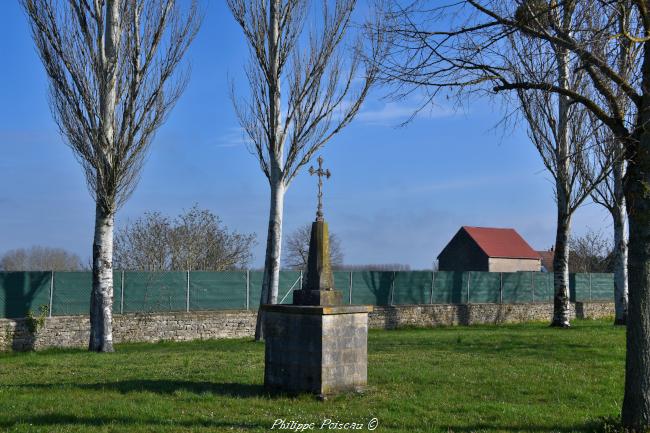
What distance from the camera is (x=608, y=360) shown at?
47.7ft

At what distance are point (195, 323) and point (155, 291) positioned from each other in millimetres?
1650

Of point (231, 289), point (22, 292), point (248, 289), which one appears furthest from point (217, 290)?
point (22, 292)

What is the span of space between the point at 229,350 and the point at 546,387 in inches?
343

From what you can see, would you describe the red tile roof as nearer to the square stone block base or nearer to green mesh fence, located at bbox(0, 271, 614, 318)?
green mesh fence, located at bbox(0, 271, 614, 318)

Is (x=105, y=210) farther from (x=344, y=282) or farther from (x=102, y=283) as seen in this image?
(x=344, y=282)

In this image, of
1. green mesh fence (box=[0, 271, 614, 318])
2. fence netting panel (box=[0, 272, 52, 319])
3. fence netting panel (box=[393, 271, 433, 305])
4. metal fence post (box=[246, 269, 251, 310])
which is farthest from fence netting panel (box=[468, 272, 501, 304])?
fence netting panel (box=[0, 272, 52, 319])

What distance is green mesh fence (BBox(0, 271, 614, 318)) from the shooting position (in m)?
19.7

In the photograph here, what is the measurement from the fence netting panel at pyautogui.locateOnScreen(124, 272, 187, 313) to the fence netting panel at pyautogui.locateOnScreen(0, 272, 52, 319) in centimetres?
255

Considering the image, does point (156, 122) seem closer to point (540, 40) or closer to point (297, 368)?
point (297, 368)

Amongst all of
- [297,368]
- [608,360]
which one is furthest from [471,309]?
[297,368]

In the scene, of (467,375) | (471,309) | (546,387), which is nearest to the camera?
(546,387)

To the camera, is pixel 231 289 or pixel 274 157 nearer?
pixel 274 157

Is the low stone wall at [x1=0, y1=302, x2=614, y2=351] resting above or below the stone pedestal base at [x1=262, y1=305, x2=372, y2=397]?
below

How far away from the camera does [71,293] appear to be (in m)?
20.3
